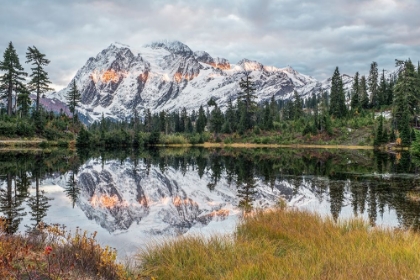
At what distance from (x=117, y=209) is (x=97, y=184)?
25.5 feet

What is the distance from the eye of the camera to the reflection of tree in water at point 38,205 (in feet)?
41.0

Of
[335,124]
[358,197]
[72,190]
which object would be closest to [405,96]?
[335,124]

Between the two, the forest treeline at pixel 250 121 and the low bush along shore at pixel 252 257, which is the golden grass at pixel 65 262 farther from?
the forest treeline at pixel 250 121

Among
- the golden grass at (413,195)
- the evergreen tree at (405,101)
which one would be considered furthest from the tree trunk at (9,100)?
the evergreen tree at (405,101)

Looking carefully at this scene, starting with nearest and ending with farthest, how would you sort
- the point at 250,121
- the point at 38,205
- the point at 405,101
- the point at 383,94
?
1. the point at 38,205
2. the point at 405,101
3. the point at 250,121
4. the point at 383,94

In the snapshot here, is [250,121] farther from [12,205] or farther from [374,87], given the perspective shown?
[12,205]

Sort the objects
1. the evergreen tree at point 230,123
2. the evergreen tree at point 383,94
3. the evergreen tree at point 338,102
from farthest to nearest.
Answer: the evergreen tree at point 383,94, the evergreen tree at point 230,123, the evergreen tree at point 338,102

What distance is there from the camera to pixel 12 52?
68.9m

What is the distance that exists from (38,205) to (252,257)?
1127cm

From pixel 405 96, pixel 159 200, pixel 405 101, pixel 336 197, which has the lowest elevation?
pixel 159 200

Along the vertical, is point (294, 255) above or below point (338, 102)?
A: below

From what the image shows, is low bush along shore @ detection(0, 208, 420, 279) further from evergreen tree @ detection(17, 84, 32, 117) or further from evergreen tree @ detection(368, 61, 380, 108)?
evergreen tree @ detection(368, 61, 380, 108)

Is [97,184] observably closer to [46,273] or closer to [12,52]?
[46,273]

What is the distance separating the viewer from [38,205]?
14.9m
